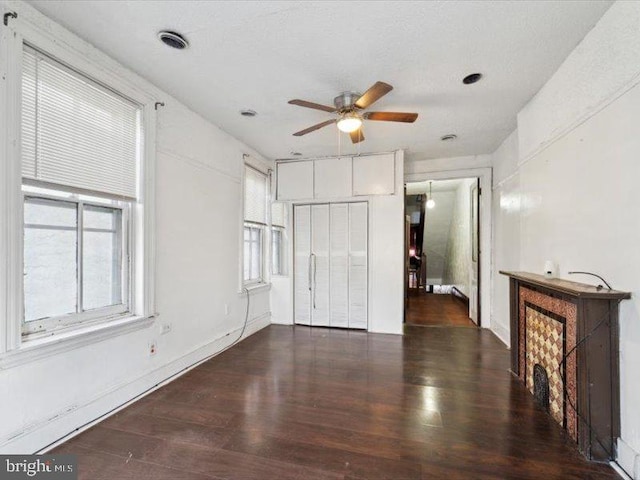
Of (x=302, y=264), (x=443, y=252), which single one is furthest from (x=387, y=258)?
(x=443, y=252)

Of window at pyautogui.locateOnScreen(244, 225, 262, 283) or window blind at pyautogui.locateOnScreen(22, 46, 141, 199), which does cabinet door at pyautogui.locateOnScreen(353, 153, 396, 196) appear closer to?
window at pyautogui.locateOnScreen(244, 225, 262, 283)

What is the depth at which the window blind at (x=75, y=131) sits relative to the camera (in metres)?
1.81

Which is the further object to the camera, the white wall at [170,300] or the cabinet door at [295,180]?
the cabinet door at [295,180]

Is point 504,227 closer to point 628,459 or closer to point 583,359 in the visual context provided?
point 583,359

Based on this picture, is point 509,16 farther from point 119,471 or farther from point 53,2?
point 119,471

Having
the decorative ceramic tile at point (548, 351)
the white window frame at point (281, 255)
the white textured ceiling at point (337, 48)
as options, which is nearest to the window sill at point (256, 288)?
the white window frame at point (281, 255)

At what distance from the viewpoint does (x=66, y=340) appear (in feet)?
6.37

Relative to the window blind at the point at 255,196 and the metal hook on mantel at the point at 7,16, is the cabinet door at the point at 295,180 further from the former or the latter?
the metal hook on mantel at the point at 7,16

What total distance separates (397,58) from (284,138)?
199 cm

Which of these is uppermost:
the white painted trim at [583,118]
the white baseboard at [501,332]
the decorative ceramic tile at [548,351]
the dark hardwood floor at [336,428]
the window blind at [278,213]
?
the white painted trim at [583,118]

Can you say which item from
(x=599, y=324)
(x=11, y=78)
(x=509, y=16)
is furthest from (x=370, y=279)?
(x=11, y=78)

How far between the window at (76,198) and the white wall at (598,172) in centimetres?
336

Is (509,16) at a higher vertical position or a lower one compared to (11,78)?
higher

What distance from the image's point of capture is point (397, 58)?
223 cm
